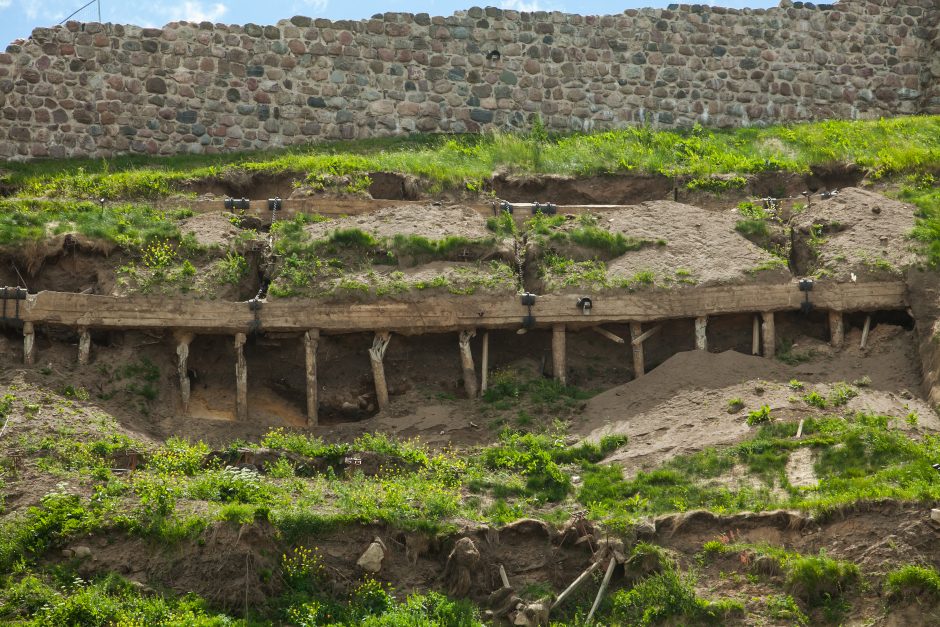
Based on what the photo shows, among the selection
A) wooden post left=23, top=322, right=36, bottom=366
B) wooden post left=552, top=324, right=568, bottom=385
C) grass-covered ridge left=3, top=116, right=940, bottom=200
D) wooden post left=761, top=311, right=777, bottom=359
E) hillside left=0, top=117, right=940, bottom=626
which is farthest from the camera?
grass-covered ridge left=3, top=116, right=940, bottom=200

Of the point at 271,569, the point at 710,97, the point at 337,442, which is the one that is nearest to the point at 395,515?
the point at 271,569

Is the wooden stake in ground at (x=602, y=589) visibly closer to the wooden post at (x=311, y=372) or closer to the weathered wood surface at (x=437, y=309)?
the weathered wood surface at (x=437, y=309)

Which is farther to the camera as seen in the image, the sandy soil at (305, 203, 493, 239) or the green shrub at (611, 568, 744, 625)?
the sandy soil at (305, 203, 493, 239)

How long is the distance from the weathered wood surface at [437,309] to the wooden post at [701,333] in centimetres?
12

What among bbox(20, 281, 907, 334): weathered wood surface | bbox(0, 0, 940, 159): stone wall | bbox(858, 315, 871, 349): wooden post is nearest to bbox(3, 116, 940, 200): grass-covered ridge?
bbox(0, 0, 940, 159): stone wall

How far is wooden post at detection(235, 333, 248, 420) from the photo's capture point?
76.9 ft

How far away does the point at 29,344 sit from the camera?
910 inches

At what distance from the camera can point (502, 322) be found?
24.2m

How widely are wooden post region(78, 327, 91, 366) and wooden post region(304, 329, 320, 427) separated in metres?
3.33

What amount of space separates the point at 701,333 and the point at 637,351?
1077 millimetres

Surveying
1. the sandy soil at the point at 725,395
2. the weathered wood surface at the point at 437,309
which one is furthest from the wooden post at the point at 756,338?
the sandy soil at the point at 725,395

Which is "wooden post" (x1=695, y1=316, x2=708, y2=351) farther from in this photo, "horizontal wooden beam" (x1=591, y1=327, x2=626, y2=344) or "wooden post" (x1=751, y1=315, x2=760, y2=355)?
"horizontal wooden beam" (x1=591, y1=327, x2=626, y2=344)

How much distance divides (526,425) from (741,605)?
5507 mm

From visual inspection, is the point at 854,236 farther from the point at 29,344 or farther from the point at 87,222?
the point at 29,344
